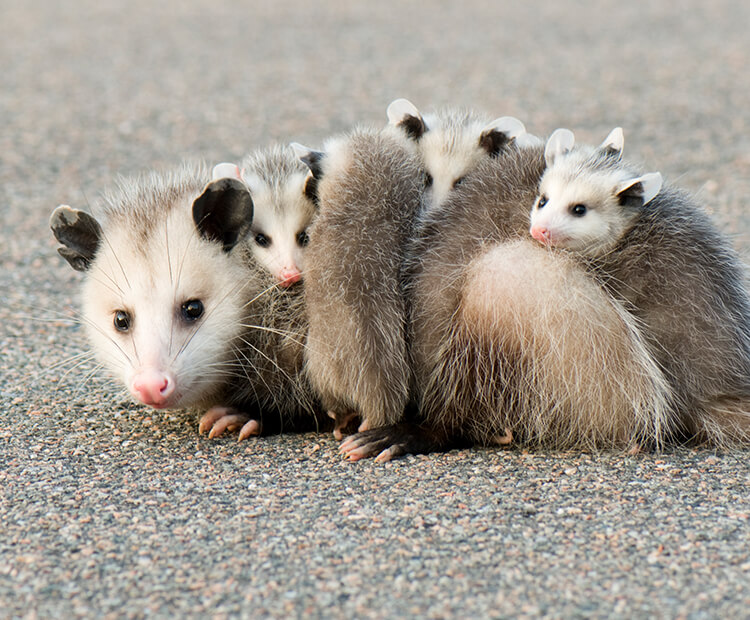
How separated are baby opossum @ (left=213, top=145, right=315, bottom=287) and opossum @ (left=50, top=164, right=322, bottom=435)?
0.17 feet

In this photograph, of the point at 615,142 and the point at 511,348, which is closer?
the point at 511,348

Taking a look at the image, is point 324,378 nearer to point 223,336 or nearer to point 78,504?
point 223,336

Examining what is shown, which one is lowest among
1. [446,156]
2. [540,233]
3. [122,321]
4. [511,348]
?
[511,348]

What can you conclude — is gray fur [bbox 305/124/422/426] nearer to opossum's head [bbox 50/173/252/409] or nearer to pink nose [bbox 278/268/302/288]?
pink nose [bbox 278/268/302/288]

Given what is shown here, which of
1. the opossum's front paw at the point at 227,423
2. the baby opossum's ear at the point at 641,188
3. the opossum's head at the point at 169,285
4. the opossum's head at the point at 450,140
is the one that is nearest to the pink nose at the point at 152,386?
the opossum's head at the point at 169,285

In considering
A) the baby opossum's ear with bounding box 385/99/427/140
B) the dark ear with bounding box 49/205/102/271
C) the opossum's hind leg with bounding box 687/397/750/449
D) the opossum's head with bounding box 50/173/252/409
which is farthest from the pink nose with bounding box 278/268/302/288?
the opossum's hind leg with bounding box 687/397/750/449

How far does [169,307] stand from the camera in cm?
237

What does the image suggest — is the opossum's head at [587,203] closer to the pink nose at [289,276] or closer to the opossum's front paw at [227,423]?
the pink nose at [289,276]

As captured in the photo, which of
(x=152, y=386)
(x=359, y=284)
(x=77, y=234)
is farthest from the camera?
(x=77, y=234)

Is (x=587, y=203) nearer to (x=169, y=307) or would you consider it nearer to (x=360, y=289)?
(x=360, y=289)

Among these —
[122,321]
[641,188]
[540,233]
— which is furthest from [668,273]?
[122,321]

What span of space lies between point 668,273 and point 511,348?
1.29 ft

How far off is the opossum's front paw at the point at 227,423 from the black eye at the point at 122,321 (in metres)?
0.31

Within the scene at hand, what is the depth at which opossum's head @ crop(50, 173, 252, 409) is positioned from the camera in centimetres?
234
